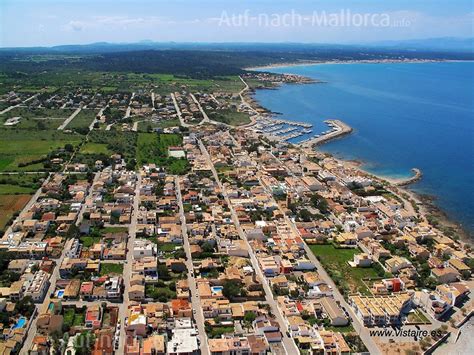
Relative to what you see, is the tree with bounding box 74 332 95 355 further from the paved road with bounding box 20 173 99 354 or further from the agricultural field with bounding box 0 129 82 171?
the agricultural field with bounding box 0 129 82 171

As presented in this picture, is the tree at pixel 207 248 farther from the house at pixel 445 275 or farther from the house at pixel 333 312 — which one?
the house at pixel 445 275

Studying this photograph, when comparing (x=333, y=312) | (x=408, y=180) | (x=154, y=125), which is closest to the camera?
(x=333, y=312)

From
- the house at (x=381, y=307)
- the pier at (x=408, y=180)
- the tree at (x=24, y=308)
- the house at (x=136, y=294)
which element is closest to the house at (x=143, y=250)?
the house at (x=136, y=294)

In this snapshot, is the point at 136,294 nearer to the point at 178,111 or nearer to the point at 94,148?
the point at 94,148

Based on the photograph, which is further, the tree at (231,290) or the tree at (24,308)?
the tree at (231,290)

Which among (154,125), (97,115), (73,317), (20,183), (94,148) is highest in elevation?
(97,115)

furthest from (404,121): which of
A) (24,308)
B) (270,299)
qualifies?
(24,308)

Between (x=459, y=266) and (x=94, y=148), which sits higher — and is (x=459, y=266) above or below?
below
